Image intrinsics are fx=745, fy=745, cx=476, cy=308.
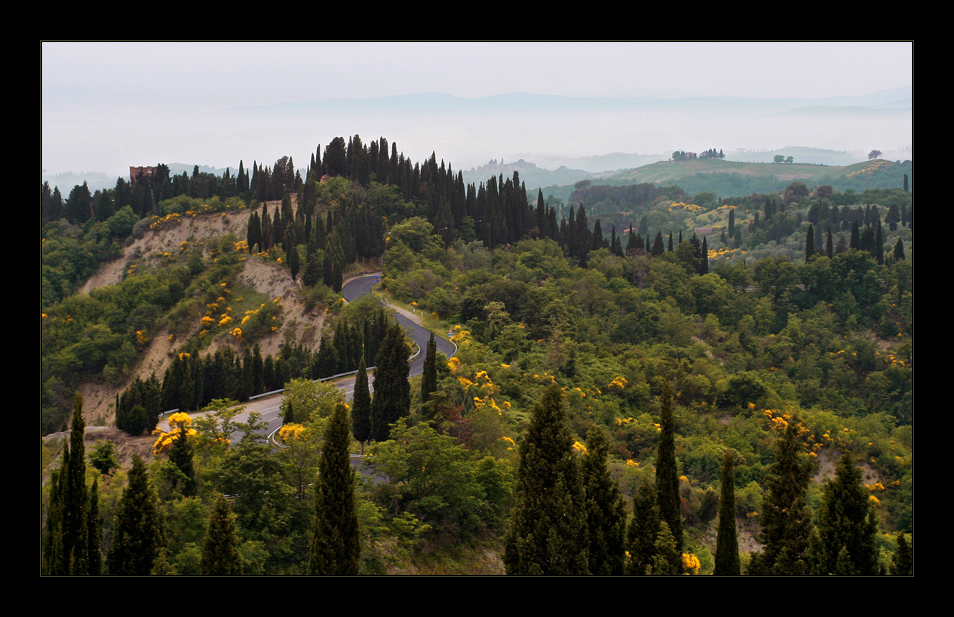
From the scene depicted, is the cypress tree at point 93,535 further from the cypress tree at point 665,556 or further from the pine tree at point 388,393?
the pine tree at point 388,393

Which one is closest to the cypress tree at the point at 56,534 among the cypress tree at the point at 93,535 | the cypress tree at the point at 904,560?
the cypress tree at the point at 93,535

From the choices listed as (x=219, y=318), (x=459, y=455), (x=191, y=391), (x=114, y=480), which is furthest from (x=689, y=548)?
(x=219, y=318)

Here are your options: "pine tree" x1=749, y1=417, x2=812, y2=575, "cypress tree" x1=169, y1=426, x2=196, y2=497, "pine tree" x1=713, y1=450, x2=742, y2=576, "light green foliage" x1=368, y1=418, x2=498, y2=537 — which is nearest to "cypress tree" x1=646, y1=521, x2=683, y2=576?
"pine tree" x1=713, y1=450, x2=742, y2=576

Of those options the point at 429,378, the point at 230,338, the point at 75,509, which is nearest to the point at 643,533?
the point at 75,509

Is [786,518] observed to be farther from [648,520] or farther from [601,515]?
[601,515]

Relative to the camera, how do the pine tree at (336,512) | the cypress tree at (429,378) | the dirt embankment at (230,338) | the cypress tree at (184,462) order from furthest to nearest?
the dirt embankment at (230,338), the cypress tree at (429,378), the cypress tree at (184,462), the pine tree at (336,512)

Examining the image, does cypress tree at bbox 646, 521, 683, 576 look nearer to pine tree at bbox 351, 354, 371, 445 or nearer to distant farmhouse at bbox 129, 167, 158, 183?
pine tree at bbox 351, 354, 371, 445
